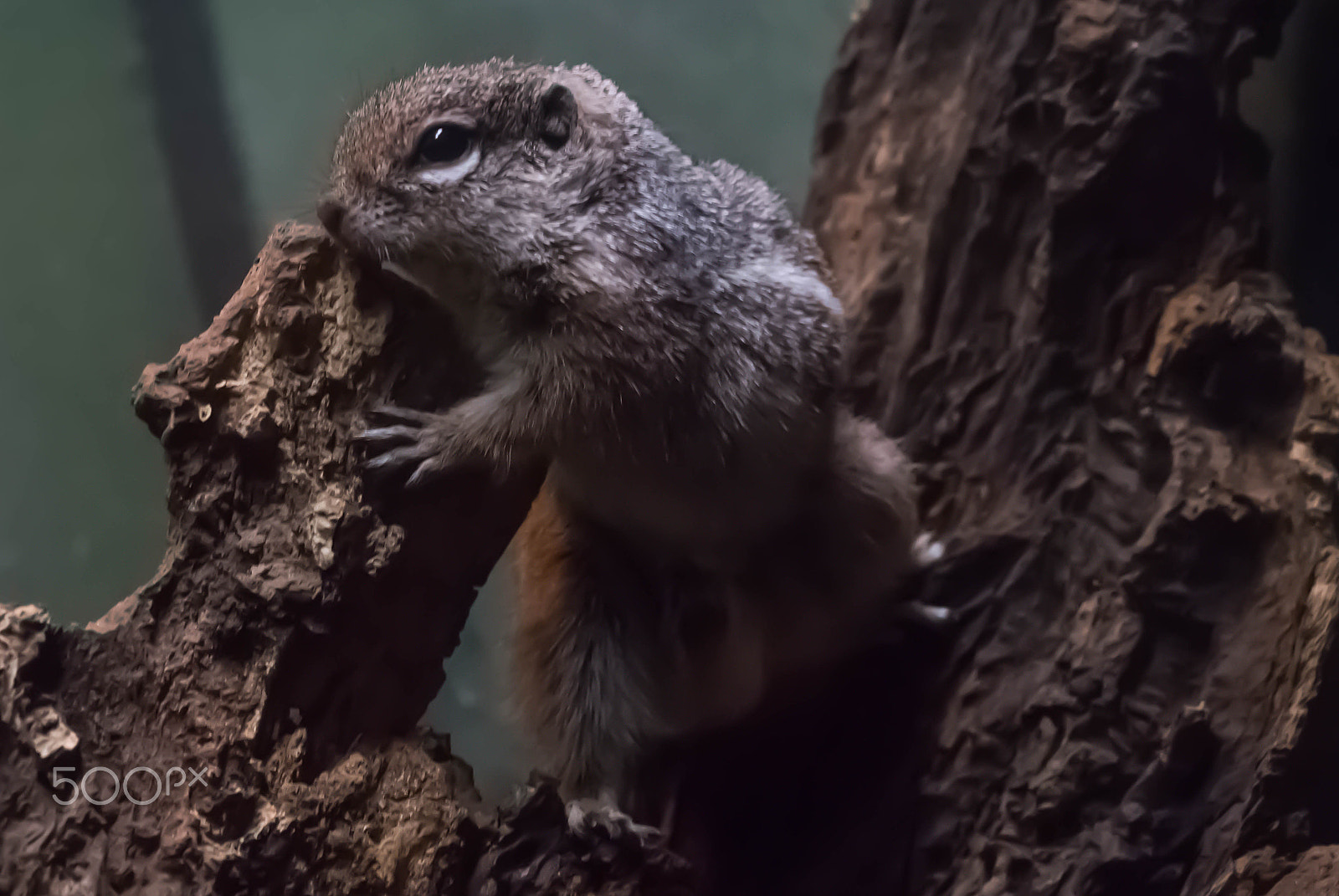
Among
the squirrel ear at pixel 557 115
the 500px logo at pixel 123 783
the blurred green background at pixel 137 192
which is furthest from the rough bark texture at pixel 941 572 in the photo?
the squirrel ear at pixel 557 115

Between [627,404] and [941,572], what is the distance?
0.94 metres

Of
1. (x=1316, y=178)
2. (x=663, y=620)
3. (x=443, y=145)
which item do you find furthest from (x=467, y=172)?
(x=1316, y=178)

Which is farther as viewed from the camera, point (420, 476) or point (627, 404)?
point (627, 404)

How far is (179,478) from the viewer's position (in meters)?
1.20

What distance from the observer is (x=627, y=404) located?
145 centimetres

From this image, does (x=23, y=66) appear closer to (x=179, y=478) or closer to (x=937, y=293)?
(x=179, y=478)

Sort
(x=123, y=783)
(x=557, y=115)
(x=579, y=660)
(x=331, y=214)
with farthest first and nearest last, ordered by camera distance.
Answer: (x=579, y=660) < (x=557, y=115) < (x=331, y=214) < (x=123, y=783)

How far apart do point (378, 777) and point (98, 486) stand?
0.53 meters

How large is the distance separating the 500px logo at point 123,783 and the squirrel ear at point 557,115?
0.98m

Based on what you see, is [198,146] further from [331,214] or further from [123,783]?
[123,783]

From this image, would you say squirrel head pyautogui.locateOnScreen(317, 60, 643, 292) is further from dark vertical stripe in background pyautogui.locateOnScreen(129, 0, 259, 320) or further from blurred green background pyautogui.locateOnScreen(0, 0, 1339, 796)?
dark vertical stripe in background pyautogui.locateOnScreen(129, 0, 259, 320)

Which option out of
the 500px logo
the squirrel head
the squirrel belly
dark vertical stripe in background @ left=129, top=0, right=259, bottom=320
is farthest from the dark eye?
the 500px logo

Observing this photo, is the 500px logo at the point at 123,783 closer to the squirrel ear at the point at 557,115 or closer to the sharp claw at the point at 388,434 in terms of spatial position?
the sharp claw at the point at 388,434

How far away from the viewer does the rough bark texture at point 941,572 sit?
3.86 ft
